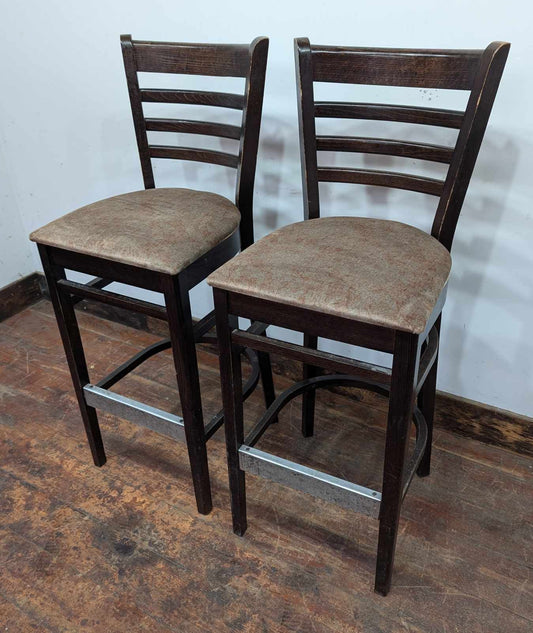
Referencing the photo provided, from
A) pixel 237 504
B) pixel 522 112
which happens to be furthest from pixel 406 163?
pixel 237 504

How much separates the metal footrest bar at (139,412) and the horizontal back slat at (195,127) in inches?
28.9

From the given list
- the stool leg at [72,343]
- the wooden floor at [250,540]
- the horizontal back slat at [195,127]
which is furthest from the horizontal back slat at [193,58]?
the wooden floor at [250,540]

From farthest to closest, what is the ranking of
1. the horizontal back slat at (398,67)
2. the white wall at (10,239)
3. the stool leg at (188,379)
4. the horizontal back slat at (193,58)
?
the white wall at (10,239), the horizontal back slat at (193,58), the stool leg at (188,379), the horizontal back slat at (398,67)

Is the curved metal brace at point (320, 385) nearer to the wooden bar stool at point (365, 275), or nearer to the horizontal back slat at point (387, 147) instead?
the wooden bar stool at point (365, 275)

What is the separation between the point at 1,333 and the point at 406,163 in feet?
5.75

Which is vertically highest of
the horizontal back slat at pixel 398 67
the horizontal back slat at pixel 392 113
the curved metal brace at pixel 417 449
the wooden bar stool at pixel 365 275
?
the horizontal back slat at pixel 398 67

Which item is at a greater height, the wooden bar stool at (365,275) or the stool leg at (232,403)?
the wooden bar stool at (365,275)

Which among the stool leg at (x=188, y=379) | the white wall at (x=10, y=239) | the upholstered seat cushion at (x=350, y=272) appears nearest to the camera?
the upholstered seat cushion at (x=350, y=272)

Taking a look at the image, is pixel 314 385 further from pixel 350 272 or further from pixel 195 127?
pixel 195 127

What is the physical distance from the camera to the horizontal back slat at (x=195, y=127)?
1.55 metres

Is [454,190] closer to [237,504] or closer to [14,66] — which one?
[237,504]

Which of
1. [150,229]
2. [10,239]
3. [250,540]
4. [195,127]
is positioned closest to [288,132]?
[195,127]

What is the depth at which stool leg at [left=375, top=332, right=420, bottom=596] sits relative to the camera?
43.8 inches

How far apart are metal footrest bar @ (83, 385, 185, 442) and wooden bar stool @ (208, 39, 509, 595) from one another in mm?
180
